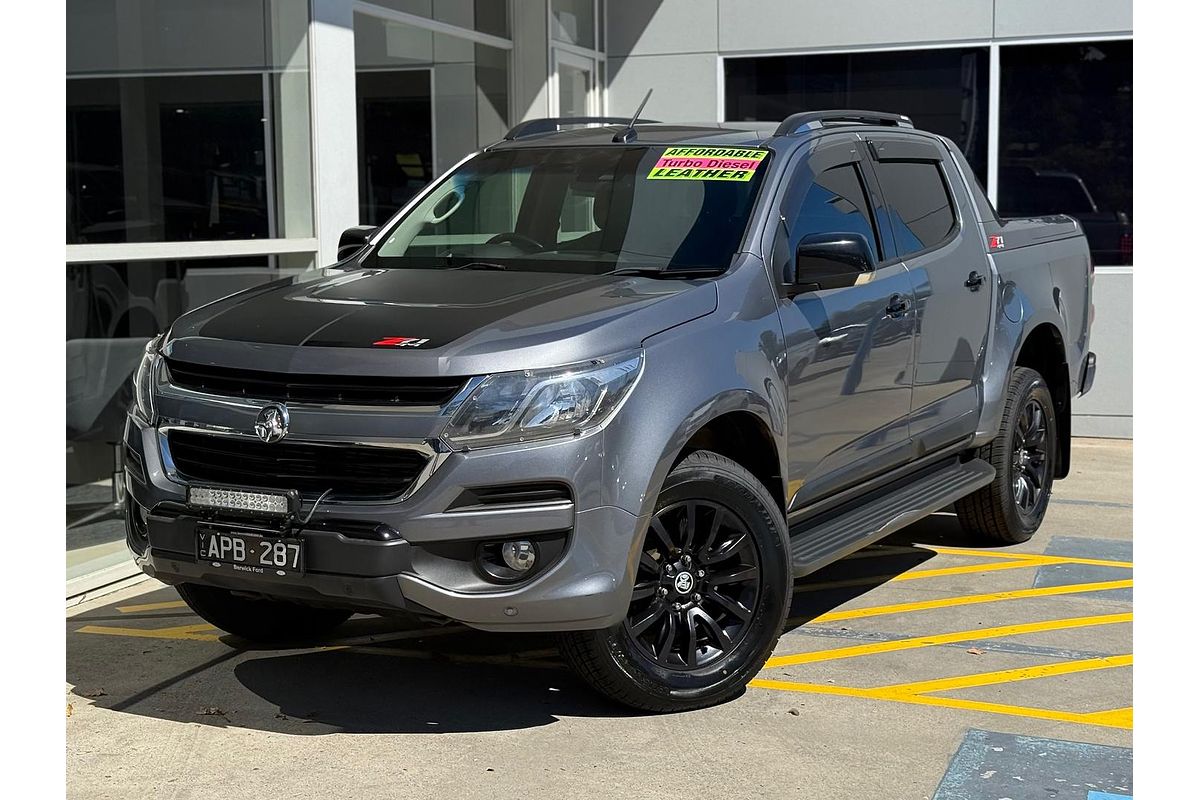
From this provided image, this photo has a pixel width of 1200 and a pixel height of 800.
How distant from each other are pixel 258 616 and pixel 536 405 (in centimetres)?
191

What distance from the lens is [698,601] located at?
4.91m

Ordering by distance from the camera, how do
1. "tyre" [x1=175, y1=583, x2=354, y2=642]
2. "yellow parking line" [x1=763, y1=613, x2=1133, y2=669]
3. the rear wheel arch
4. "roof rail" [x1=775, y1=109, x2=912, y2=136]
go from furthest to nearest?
the rear wheel arch → "roof rail" [x1=775, y1=109, x2=912, y2=136] → "yellow parking line" [x1=763, y1=613, x2=1133, y2=669] → "tyre" [x1=175, y1=583, x2=354, y2=642]

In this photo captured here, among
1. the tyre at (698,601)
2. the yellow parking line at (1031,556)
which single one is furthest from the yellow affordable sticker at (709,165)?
the yellow parking line at (1031,556)

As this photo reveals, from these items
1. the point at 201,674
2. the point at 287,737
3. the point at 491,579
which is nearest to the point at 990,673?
the point at 491,579

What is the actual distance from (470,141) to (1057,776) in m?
7.74

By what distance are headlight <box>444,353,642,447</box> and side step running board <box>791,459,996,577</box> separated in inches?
46.3

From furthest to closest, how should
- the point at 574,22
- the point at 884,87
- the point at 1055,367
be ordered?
the point at 574,22 → the point at 884,87 → the point at 1055,367

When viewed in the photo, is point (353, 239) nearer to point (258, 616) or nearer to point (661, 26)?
point (258, 616)

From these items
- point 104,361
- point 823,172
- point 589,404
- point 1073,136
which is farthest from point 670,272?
point 1073,136

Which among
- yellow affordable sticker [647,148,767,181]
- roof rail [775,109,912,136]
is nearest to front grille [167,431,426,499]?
yellow affordable sticker [647,148,767,181]

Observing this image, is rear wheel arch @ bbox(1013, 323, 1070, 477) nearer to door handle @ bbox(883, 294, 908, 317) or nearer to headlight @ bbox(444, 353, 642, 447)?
door handle @ bbox(883, 294, 908, 317)

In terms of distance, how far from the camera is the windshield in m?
5.40

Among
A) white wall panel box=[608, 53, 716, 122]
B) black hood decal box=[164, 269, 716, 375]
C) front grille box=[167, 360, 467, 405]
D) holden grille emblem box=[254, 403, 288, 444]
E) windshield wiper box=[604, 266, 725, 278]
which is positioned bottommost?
holden grille emblem box=[254, 403, 288, 444]

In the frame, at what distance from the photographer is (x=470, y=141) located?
1112 centimetres
